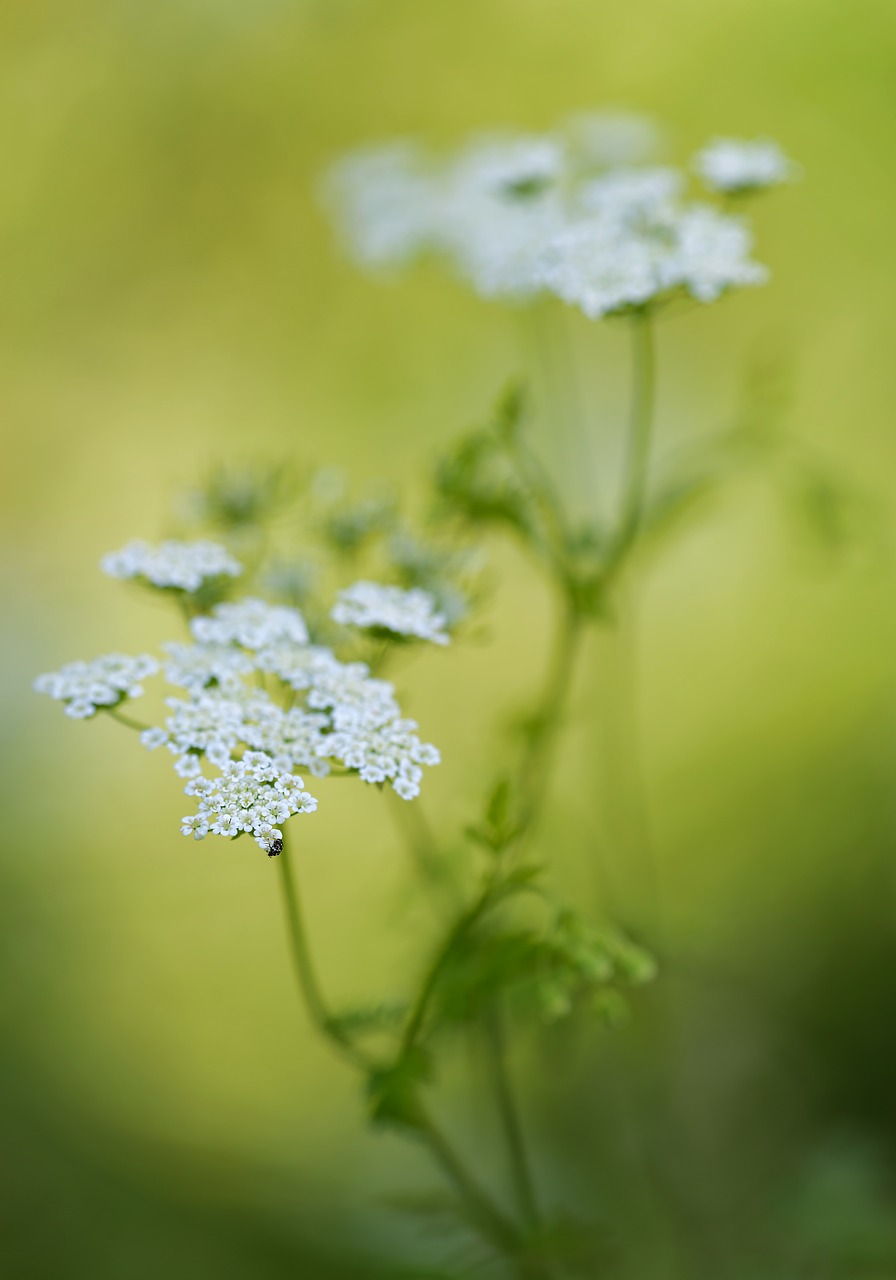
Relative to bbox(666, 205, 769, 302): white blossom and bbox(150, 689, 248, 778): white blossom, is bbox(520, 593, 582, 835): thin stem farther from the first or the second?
bbox(150, 689, 248, 778): white blossom

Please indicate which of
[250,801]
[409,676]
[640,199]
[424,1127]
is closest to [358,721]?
[250,801]

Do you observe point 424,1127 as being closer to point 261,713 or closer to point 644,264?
point 261,713

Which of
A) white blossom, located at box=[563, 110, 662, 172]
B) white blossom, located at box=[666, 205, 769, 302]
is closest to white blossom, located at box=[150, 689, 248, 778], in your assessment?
white blossom, located at box=[666, 205, 769, 302]

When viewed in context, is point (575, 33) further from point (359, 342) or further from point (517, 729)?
point (517, 729)

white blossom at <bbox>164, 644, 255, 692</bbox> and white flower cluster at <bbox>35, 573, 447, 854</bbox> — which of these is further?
white blossom at <bbox>164, 644, 255, 692</bbox>

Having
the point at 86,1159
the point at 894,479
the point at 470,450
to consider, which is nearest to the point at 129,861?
the point at 86,1159

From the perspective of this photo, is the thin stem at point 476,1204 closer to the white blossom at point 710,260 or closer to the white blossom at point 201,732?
the white blossom at point 201,732
